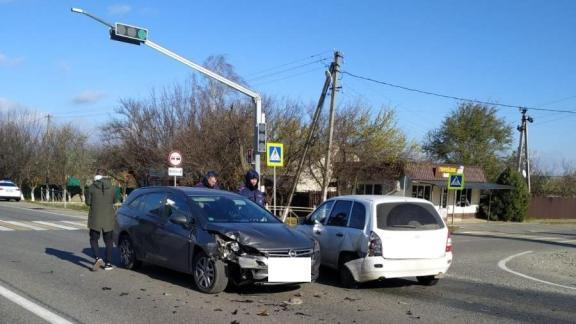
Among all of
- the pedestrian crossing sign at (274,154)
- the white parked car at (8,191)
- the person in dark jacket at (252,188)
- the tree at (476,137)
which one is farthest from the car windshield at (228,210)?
the tree at (476,137)

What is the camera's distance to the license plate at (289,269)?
303 inches

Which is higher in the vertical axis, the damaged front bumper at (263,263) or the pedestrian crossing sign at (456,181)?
the pedestrian crossing sign at (456,181)

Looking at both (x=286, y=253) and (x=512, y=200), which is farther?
(x=512, y=200)

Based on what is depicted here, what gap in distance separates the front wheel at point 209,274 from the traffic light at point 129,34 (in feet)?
35.1

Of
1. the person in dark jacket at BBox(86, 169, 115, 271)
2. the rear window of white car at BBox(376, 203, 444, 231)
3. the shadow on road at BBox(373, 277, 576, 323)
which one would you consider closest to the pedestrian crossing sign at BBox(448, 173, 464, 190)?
the shadow on road at BBox(373, 277, 576, 323)

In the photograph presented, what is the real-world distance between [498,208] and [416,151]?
7.05 metres

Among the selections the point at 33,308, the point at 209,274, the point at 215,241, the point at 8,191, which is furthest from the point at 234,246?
the point at 8,191

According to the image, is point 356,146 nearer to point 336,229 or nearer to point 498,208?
point 498,208

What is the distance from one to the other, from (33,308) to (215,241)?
91.7 inches

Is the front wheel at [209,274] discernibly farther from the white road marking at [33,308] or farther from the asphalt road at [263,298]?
the white road marking at [33,308]

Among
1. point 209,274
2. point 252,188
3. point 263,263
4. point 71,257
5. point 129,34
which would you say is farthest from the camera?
point 129,34

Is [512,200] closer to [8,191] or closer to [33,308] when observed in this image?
[8,191]

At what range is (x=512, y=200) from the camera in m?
41.2

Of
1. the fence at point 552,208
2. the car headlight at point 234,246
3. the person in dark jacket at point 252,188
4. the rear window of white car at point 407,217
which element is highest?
the person in dark jacket at point 252,188
